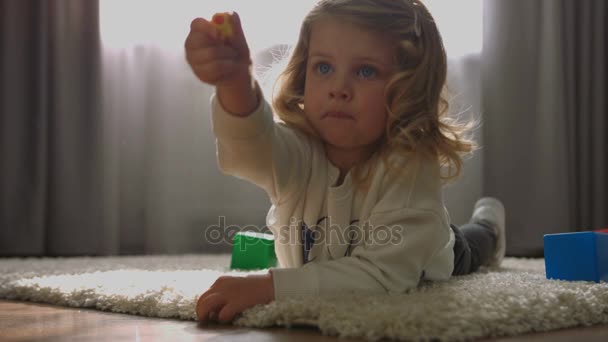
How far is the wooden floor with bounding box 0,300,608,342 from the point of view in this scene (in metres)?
0.79

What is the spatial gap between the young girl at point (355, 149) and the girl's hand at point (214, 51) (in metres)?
0.07

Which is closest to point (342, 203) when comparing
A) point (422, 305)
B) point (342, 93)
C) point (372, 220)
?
point (372, 220)

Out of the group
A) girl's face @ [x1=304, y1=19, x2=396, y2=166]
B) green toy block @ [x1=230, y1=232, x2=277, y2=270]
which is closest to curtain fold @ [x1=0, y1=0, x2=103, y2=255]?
green toy block @ [x1=230, y1=232, x2=277, y2=270]

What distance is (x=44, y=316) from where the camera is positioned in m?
0.97

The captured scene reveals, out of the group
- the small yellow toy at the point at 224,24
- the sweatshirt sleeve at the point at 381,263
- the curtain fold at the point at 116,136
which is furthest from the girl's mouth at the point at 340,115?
the curtain fold at the point at 116,136

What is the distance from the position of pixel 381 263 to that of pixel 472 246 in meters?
0.52

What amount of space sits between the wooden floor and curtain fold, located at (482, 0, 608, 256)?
129cm

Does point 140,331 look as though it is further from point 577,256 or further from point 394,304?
point 577,256

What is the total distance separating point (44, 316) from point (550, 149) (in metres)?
1.61

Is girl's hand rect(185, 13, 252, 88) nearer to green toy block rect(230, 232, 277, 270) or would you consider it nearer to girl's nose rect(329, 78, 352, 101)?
girl's nose rect(329, 78, 352, 101)

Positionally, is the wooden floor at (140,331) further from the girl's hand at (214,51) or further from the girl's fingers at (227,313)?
the girl's hand at (214,51)

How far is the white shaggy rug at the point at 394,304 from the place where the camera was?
0.77 m

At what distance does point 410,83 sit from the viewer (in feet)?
3.48

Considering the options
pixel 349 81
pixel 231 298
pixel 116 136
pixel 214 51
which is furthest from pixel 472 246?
pixel 116 136
